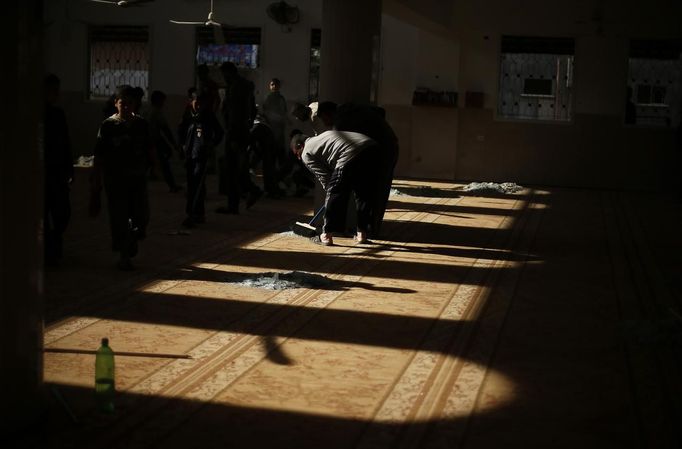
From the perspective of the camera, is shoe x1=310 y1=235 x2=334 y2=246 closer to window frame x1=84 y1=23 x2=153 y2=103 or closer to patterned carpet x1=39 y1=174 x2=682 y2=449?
patterned carpet x1=39 y1=174 x2=682 y2=449

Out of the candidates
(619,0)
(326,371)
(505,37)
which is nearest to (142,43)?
(505,37)

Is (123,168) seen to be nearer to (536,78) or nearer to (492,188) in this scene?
(492,188)

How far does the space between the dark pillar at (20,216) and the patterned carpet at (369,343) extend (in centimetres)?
23

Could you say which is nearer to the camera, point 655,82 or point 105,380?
point 105,380

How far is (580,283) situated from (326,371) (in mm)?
3841

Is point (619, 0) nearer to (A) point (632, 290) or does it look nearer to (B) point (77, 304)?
(A) point (632, 290)

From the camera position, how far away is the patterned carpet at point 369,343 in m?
4.88

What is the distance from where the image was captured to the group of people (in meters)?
8.51

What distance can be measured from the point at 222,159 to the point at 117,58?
7.29m

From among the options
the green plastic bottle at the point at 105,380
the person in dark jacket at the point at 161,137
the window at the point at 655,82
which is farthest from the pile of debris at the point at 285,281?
the window at the point at 655,82

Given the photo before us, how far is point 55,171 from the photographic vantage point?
860 cm

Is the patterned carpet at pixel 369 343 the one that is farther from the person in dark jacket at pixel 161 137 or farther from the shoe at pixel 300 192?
the person in dark jacket at pixel 161 137

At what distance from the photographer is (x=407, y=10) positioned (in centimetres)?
1580

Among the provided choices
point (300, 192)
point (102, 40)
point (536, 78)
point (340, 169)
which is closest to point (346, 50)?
point (340, 169)
